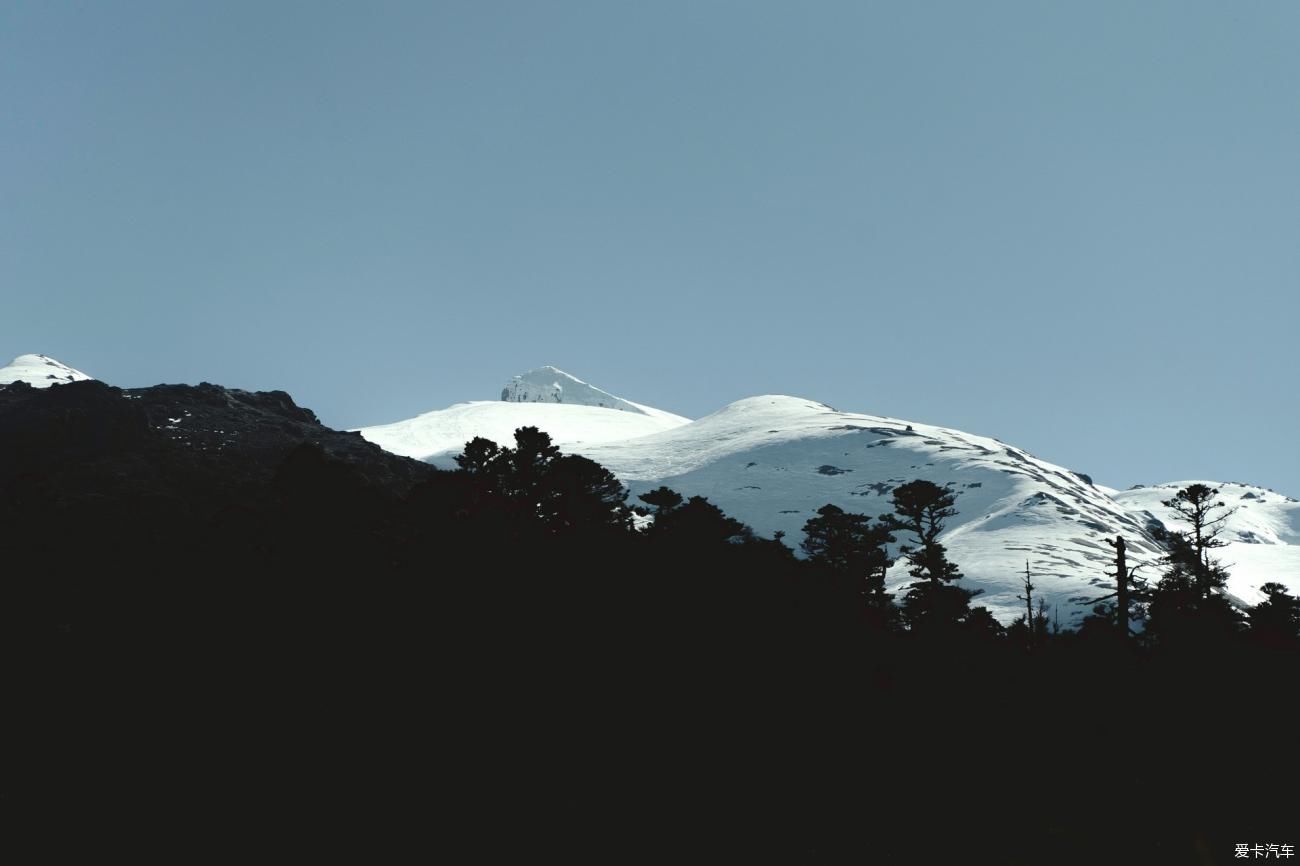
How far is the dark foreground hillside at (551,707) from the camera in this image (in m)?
29.3

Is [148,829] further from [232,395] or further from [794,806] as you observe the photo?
[232,395]

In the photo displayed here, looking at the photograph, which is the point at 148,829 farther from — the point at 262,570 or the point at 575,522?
the point at 575,522

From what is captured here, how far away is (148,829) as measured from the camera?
91.9ft

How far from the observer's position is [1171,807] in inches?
1239

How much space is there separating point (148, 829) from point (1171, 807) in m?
29.9

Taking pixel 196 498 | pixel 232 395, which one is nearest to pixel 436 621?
pixel 196 498

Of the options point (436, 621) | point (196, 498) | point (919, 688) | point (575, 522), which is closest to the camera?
point (436, 621)

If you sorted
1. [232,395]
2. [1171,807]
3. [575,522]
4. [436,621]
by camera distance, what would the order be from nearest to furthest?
[1171,807]
[436,621]
[575,522]
[232,395]

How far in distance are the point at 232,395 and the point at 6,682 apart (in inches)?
3482

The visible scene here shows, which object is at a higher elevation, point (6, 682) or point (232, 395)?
point (232, 395)

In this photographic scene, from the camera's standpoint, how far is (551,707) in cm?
3572

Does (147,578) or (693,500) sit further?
(693,500)

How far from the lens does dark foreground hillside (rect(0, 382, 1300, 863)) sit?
96.1ft

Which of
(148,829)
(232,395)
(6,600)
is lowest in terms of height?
(148,829)
